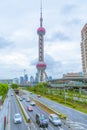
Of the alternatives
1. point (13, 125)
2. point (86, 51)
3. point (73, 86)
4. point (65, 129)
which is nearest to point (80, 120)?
point (65, 129)

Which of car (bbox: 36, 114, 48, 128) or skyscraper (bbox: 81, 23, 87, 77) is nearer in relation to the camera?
car (bbox: 36, 114, 48, 128)

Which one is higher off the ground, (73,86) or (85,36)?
(85,36)

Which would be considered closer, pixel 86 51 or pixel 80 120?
pixel 80 120

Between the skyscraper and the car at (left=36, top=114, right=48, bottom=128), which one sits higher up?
the skyscraper

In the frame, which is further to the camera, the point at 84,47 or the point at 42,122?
the point at 84,47

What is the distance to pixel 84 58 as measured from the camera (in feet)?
547

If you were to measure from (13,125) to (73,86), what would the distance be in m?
93.0

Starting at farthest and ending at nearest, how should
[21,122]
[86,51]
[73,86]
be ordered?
[86,51] < [73,86] < [21,122]

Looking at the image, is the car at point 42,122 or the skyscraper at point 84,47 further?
the skyscraper at point 84,47

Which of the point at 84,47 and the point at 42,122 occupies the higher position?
the point at 84,47

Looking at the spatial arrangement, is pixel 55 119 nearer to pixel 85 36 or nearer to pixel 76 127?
pixel 76 127

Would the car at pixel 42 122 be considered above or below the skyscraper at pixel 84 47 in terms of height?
below

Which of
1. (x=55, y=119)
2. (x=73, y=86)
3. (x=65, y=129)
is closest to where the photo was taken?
(x=65, y=129)

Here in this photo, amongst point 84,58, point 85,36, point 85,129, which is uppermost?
point 85,36
